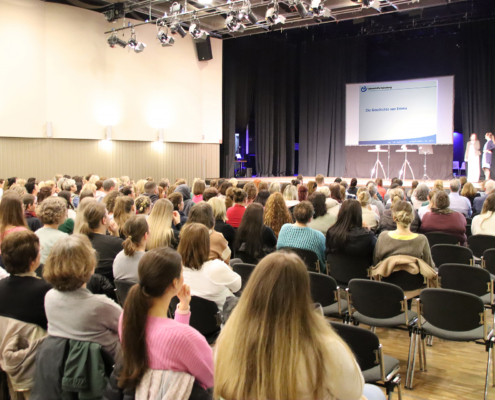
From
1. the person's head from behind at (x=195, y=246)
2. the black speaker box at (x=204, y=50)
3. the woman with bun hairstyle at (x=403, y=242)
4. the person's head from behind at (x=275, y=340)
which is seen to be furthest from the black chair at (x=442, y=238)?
the black speaker box at (x=204, y=50)

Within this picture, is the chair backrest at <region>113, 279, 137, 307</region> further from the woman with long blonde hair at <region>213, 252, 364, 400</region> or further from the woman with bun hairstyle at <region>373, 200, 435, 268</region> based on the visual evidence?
the woman with bun hairstyle at <region>373, 200, 435, 268</region>

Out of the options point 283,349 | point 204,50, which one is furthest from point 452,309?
point 204,50

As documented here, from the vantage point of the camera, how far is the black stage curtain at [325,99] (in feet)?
53.7

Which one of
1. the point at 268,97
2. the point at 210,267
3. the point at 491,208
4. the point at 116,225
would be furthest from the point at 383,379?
the point at 268,97

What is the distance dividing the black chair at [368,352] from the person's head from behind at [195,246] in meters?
0.93

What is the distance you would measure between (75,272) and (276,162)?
15510mm

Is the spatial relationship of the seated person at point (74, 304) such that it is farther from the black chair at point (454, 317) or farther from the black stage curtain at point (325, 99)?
the black stage curtain at point (325, 99)

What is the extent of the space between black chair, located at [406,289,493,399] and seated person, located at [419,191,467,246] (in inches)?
82.3

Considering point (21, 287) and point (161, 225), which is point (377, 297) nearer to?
point (161, 225)

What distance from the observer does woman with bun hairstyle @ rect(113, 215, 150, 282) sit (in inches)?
125

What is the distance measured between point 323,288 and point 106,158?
1094 cm

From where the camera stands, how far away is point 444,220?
5.25 metres

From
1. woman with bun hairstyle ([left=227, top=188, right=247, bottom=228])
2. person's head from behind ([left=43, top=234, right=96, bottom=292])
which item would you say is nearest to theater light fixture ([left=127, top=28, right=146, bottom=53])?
woman with bun hairstyle ([left=227, top=188, right=247, bottom=228])

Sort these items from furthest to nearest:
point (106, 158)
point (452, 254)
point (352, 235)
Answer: point (106, 158)
point (452, 254)
point (352, 235)
